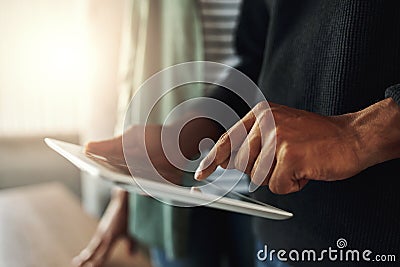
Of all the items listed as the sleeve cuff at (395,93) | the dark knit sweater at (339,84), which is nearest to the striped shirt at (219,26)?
the dark knit sweater at (339,84)

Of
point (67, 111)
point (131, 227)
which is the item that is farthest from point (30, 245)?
point (67, 111)

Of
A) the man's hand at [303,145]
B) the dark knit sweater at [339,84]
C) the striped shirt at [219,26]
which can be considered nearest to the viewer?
the man's hand at [303,145]

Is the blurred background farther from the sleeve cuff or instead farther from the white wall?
the sleeve cuff

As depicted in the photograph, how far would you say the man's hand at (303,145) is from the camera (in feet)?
1.30

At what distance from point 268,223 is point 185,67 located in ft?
1.76

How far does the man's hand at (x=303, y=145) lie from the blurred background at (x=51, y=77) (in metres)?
1.03

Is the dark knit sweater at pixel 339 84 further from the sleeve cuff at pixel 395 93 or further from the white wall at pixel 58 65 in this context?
the white wall at pixel 58 65

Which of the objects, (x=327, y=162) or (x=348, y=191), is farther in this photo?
(x=348, y=191)

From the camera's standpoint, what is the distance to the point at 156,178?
1.59 ft

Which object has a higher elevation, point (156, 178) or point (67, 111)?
point (156, 178)

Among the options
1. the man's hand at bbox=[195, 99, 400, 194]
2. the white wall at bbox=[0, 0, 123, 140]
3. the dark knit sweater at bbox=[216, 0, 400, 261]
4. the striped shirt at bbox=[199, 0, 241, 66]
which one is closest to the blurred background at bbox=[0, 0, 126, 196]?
the white wall at bbox=[0, 0, 123, 140]

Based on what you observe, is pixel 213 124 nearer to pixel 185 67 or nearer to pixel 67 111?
pixel 185 67

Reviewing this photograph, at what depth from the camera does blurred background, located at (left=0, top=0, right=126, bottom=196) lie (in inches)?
55.9

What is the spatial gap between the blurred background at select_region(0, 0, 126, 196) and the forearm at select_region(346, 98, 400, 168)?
107 centimetres
